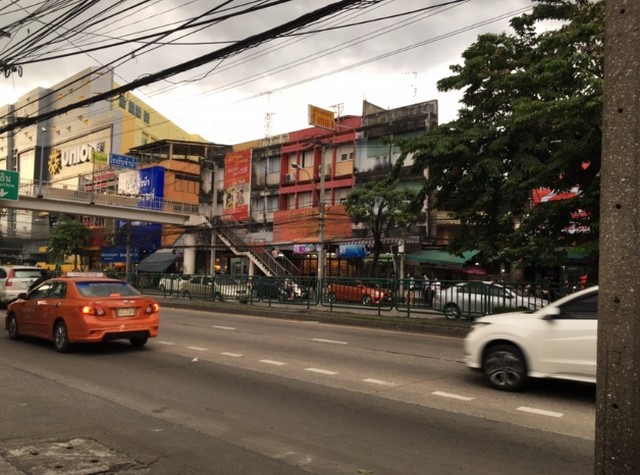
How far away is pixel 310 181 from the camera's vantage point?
40594 mm

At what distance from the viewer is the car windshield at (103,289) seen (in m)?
10.9

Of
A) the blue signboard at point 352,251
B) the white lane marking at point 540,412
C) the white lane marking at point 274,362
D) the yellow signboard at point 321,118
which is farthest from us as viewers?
the yellow signboard at point 321,118

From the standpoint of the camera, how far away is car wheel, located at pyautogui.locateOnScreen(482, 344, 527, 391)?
786 centimetres

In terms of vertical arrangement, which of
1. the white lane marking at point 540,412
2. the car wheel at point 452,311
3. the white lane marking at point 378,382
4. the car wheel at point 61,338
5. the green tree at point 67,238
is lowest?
the white lane marking at point 378,382

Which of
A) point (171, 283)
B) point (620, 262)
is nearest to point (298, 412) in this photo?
point (620, 262)

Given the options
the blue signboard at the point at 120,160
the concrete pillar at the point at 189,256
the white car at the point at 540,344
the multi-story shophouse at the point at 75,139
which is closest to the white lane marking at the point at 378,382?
the white car at the point at 540,344

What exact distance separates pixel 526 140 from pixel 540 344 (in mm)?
9799

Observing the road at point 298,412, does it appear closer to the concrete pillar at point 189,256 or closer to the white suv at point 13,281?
the white suv at point 13,281

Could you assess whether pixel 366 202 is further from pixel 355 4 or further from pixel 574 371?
pixel 574 371

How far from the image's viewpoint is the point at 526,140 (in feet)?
52.9

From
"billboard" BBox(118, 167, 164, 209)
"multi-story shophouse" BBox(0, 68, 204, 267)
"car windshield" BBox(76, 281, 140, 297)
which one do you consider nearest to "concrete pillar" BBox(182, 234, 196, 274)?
"billboard" BBox(118, 167, 164, 209)

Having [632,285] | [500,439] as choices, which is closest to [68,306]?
[500,439]

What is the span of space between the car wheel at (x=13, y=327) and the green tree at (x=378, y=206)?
69.4 ft

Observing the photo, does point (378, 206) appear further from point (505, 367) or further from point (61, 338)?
point (505, 367)
